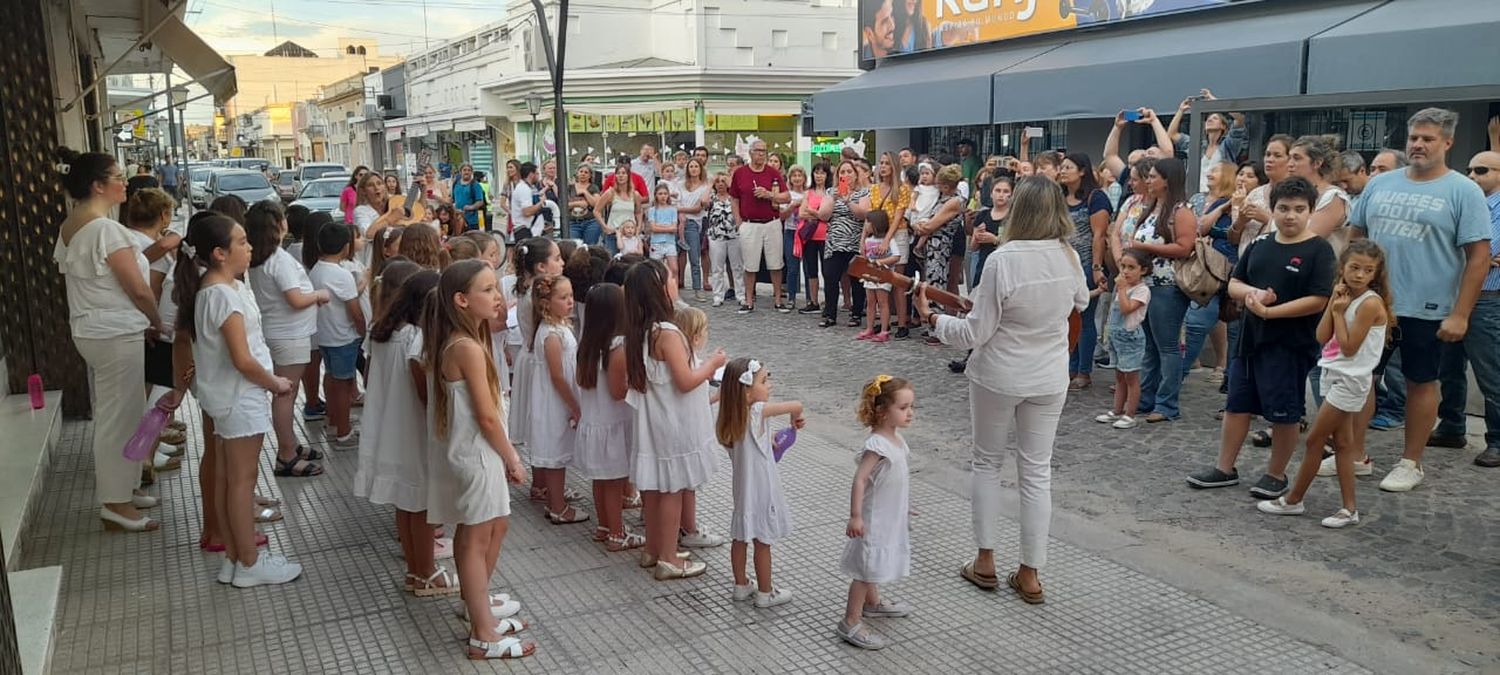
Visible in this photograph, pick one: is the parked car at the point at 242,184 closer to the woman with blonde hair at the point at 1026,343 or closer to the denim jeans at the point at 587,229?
the denim jeans at the point at 587,229

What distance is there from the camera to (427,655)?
3.94 meters

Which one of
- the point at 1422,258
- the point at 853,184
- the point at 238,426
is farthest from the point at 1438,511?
the point at 853,184

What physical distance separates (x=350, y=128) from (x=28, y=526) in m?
65.3

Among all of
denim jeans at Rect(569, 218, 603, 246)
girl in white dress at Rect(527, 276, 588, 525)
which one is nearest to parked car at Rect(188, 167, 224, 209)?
denim jeans at Rect(569, 218, 603, 246)

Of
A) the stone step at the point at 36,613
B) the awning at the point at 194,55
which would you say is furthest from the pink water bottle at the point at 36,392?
the awning at the point at 194,55

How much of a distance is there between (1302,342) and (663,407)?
11.2ft

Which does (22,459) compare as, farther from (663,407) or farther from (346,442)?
(663,407)

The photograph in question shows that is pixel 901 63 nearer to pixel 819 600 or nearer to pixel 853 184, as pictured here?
pixel 853 184

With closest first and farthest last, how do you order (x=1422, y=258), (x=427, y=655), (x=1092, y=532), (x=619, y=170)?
(x=427, y=655) → (x=1092, y=532) → (x=1422, y=258) → (x=619, y=170)

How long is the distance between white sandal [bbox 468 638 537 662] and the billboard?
1252 centimetres

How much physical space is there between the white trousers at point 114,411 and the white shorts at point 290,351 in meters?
0.73

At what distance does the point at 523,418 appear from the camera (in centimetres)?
555

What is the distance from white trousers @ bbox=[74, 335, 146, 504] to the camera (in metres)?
5.19

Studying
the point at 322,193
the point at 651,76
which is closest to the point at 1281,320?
the point at 322,193
